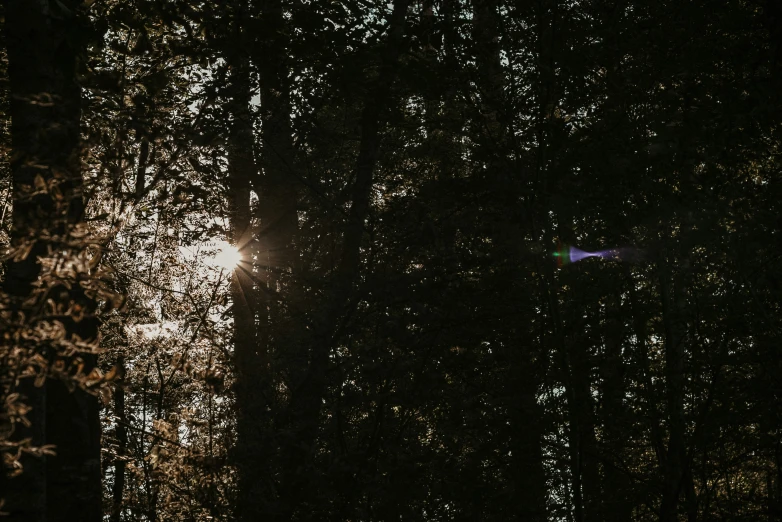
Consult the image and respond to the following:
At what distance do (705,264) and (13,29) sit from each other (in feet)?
19.7

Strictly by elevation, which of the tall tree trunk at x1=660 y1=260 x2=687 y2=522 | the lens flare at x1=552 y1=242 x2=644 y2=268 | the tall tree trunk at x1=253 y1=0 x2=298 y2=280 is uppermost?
the tall tree trunk at x1=253 y1=0 x2=298 y2=280

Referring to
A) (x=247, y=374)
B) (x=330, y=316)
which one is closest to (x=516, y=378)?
(x=330, y=316)

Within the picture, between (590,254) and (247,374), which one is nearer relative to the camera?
(590,254)

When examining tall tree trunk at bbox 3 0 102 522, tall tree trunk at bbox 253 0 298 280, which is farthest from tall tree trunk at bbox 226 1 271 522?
tall tree trunk at bbox 3 0 102 522

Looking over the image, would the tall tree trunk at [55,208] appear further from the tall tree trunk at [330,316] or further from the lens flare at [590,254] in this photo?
the lens flare at [590,254]

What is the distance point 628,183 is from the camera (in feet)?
22.4

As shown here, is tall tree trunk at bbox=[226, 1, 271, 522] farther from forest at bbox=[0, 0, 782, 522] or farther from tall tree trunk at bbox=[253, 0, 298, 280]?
tall tree trunk at bbox=[253, 0, 298, 280]

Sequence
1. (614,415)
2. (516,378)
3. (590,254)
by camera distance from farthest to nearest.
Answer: (516,378) < (590,254) < (614,415)

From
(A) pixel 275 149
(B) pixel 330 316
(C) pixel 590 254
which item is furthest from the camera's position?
(A) pixel 275 149

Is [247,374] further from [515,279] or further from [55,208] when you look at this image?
[55,208]

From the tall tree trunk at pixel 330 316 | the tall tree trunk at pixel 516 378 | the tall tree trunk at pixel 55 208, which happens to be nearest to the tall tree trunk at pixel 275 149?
the tall tree trunk at pixel 330 316

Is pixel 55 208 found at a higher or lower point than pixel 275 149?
lower

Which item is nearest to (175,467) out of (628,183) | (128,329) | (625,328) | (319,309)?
(319,309)

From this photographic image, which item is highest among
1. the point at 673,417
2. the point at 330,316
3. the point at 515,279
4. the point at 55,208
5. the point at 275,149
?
the point at 275,149
